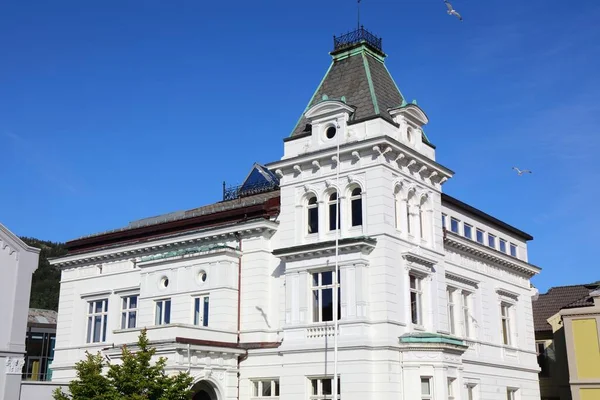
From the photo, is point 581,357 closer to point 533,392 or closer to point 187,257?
point 533,392

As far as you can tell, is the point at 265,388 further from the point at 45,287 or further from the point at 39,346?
the point at 45,287

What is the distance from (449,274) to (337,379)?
1037 cm

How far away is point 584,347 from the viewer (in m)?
44.7

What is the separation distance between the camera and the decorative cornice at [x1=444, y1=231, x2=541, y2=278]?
129 feet

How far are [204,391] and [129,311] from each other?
8433 mm

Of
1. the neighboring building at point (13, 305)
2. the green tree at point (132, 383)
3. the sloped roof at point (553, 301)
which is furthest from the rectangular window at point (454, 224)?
the neighboring building at point (13, 305)

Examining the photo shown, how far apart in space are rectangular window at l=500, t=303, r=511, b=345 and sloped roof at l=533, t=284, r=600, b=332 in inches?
422

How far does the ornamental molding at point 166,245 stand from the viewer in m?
35.9

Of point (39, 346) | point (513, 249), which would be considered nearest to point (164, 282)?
point (513, 249)

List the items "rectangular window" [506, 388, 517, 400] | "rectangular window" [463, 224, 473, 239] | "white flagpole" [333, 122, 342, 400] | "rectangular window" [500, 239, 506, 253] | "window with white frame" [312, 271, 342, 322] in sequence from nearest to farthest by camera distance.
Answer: "white flagpole" [333, 122, 342, 400] → "window with white frame" [312, 271, 342, 322] → "rectangular window" [506, 388, 517, 400] → "rectangular window" [463, 224, 473, 239] → "rectangular window" [500, 239, 506, 253]

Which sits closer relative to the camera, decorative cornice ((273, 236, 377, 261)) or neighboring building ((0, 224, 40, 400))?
decorative cornice ((273, 236, 377, 261))

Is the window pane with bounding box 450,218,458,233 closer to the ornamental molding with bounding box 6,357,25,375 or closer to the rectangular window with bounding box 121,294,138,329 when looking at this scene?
the rectangular window with bounding box 121,294,138,329

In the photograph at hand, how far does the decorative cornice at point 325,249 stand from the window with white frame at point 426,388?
19.1 feet

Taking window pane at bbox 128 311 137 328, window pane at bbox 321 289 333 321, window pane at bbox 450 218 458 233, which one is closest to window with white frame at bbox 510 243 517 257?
window pane at bbox 450 218 458 233
